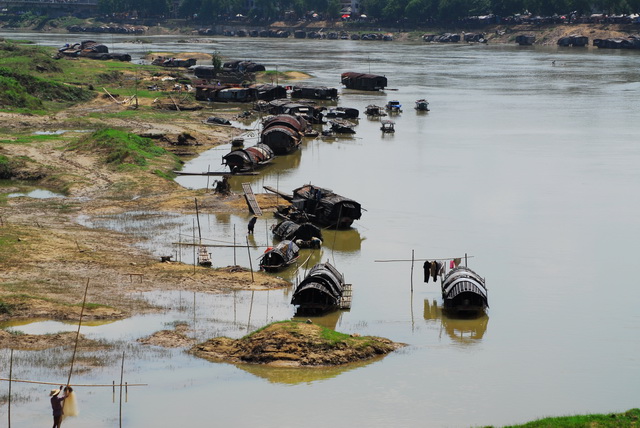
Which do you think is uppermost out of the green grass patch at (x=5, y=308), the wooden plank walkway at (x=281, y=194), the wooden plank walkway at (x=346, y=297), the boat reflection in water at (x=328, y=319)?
the green grass patch at (x=5, y=308)

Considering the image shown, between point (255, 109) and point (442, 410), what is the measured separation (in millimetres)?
55477

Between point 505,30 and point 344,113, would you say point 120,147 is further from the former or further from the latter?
point 505,30

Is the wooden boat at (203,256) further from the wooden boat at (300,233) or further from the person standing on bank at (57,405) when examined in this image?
the person standing on bank at (57,405)

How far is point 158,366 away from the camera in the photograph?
906 inches

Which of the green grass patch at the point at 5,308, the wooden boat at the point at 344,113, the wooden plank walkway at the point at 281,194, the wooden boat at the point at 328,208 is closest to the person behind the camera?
the green grass patch at the point at 5,308

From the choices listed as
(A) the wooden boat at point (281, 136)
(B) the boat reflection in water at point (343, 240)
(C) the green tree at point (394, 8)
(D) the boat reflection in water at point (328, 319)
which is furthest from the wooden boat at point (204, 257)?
(C) the green tree at point (394, 8)

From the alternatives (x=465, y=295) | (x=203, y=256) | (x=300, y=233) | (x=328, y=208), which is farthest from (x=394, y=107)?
(x=465, y=295)

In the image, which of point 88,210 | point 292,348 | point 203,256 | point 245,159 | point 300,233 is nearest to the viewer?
point 292,348

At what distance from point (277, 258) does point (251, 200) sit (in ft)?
30.0

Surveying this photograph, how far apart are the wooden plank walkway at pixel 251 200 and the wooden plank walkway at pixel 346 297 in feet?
34.2

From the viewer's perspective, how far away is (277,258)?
3152 cm

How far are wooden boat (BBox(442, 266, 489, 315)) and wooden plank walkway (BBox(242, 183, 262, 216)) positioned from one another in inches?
505

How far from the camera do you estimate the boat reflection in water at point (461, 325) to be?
86.9 ft

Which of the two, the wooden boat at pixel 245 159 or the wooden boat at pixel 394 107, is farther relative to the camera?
the wooden boat at pixel 394 107
